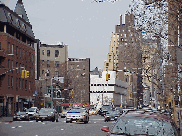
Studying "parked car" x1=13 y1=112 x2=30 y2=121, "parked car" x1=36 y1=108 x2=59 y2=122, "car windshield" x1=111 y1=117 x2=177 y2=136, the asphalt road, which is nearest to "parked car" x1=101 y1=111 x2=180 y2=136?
"car windshield" x1=111 y1=117 x2=177 y2=136

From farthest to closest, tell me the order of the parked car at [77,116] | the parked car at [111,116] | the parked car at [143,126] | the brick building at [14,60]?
the brick building at [14,60] → the parked car at [111,116] → the parked car at [77,116] → the parked car at [143,126]

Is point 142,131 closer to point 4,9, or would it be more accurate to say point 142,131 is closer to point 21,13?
point 4,9

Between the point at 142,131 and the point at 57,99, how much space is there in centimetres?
11162

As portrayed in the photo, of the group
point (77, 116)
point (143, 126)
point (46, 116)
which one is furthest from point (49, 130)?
point (143, 126)

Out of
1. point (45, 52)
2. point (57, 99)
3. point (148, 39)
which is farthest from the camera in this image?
point (45, 52)

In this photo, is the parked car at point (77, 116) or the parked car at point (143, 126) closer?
the parked car at point (143, 126)

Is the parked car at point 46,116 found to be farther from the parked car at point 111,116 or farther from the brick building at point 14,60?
the brick building at point 14,60

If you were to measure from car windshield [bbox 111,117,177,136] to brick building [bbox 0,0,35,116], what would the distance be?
52.7 meters

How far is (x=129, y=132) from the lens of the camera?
1046 centimetres

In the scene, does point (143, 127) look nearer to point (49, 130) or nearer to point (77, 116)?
point (49, 130)

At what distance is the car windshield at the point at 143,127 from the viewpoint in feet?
34.3

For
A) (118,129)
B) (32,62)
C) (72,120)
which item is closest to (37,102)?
(32,62)

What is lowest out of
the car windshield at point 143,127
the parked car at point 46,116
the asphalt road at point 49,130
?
the asphalt road at point 49,130

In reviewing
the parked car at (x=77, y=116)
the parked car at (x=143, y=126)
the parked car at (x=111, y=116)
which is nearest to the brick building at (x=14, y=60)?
the parked car at (x=111, y=116)
